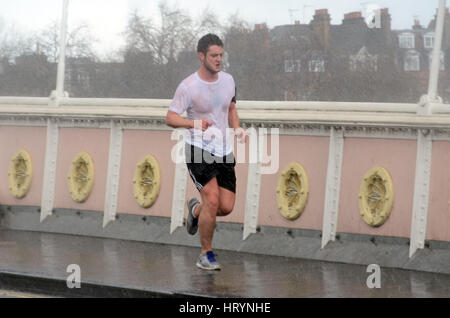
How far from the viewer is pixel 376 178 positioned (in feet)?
36.2

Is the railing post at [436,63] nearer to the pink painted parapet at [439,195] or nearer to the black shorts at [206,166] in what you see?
the pink painted parapet at [439,195]

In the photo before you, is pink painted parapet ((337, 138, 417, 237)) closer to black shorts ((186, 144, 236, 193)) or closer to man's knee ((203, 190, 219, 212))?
black shorts ((186, 144, 236, 193))

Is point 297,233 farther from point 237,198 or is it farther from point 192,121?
point 192,121

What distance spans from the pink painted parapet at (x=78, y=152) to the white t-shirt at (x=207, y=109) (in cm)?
381

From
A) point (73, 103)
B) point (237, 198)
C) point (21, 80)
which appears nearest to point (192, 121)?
point (237, 198)

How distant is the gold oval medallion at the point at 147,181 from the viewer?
13.1 metres

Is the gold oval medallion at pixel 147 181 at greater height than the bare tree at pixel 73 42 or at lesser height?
lesser

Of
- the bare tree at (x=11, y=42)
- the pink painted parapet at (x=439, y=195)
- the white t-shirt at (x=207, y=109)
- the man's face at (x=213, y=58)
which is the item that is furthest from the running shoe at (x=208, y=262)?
the bare tree at (x=11, y=42)

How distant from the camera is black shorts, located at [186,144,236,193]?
10.0m

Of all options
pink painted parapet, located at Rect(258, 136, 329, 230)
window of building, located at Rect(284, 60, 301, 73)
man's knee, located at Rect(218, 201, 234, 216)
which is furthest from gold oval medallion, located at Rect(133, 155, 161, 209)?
man's knee, located at Rect(218, 201, 234, 216)

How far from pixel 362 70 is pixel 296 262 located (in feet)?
6.18

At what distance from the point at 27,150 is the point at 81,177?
37.7 inches

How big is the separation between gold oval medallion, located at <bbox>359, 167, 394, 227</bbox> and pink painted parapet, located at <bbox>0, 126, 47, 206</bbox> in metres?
4.68

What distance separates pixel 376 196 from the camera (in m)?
11.1
